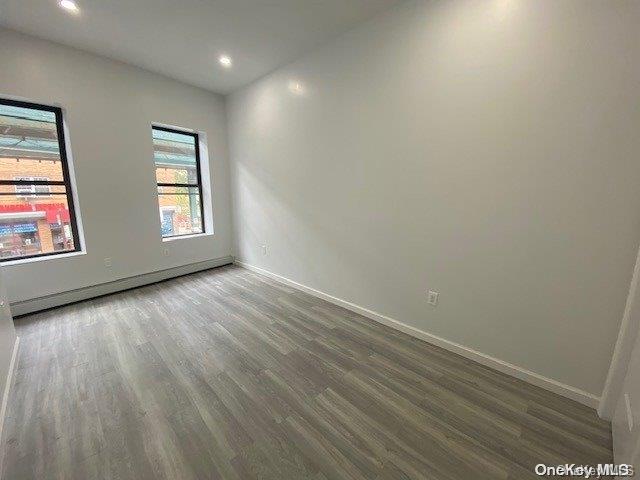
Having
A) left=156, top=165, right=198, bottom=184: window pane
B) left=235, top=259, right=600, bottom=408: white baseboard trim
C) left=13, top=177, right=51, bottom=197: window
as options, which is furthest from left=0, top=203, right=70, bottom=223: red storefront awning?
left=235, top=259, right=600, bottom=408: white baseboard trim

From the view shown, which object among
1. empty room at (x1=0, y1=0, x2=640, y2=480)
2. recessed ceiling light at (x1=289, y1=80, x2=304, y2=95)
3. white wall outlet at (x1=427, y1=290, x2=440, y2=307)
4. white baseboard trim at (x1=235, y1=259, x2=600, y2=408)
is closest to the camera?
empty room at (x1=0, y1=0, x2=640, y2=480)

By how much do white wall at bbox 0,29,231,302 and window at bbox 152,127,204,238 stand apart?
0.99 ft

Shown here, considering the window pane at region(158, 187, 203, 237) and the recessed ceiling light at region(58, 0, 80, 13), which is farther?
the window pane at region(158, 187, 203, 237)

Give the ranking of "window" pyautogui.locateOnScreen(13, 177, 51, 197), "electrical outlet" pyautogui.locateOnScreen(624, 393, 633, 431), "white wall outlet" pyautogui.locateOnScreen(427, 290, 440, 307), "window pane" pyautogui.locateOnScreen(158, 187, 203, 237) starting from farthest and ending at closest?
"window pane" pyautogui.locateOnScreen(158, 187, 203, 237), "window" pyautogui.locateOnScreen(13, 177, 51, 197), "white wall outlet" pyautogui.locateOnScreen(427, 290, 440, 307), "electrical outlet" pyautogui.locateOnScreen(624, 393, 633, 431)

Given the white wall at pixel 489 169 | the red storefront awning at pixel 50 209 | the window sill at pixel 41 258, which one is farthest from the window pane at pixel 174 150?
the white wall at pixel 489 169

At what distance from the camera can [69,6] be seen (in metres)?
2.18

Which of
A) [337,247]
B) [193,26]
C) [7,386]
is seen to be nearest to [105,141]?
[193,26]

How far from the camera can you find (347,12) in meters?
2.25

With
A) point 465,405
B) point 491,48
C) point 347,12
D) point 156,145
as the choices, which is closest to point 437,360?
point 465,405

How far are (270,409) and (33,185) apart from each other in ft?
11.8

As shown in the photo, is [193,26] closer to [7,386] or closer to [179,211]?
[179,211]

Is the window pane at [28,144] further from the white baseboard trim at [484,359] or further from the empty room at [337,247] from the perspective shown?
the white baseboard trim at [484,359]

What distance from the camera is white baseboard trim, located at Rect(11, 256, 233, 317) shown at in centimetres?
280

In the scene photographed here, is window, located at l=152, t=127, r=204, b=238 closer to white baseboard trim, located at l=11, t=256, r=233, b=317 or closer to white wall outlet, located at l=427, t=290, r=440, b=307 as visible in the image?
white baseboard trim, located at l=11, t=256, r=233, b=317
